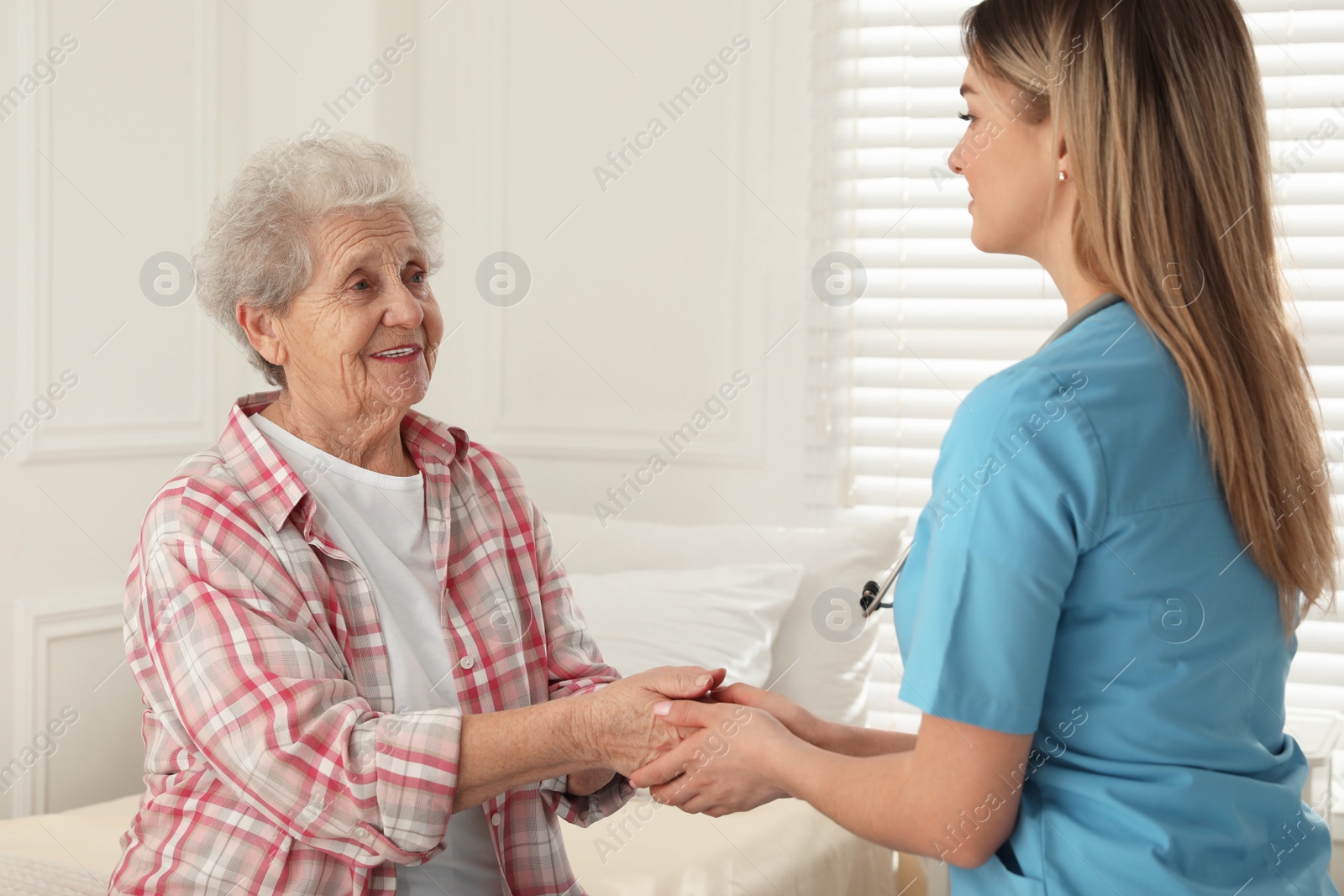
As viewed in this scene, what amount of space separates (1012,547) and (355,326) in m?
0.99

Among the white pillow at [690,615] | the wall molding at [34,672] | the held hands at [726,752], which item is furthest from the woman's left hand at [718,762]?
the wall molding at [34,672]

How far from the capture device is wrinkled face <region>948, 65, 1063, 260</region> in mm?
1227

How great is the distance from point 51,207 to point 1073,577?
2513 millimetres

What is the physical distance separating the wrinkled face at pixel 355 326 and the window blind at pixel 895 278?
5.18 ft

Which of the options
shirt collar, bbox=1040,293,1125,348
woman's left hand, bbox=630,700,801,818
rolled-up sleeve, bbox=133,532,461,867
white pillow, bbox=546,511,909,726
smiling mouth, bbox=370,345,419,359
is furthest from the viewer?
white pillow, bbox=546,511,909,726

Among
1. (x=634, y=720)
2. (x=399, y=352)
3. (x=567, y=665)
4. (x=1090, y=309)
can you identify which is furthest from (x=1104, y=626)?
(x=399, y=352)

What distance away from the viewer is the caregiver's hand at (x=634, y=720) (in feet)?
5.00

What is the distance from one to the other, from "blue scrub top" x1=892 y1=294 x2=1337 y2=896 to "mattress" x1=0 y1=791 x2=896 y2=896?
1021 mm

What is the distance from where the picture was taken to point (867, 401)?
3.03m

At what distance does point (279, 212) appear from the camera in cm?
161

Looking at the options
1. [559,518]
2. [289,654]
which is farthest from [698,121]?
[289,654]

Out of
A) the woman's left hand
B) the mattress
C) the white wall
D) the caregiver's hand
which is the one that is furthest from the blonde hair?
the white wall

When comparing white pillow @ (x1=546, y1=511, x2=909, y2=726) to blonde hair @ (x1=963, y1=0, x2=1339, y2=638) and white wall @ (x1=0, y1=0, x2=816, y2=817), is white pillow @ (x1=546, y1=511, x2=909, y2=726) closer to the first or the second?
white wall @ (x1=0, y1=0, x2=816, y2=817)

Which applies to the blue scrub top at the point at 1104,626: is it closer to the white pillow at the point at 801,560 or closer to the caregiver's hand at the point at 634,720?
the caregiver's hand at the point at 634,720
